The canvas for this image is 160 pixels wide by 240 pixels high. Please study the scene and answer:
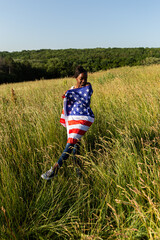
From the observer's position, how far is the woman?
1.95 m

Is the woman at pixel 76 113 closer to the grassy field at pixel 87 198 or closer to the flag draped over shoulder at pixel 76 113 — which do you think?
the flag draped over shoulder at pixel 76 113

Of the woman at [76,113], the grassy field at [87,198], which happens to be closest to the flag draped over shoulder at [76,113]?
the woman at [76,113]

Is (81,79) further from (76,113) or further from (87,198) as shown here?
(87,198)

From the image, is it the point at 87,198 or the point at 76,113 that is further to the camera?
the point at 76,113

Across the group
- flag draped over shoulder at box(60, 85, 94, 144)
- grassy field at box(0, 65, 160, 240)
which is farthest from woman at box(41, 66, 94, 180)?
grassy field at box(0, 65, 160, 240)

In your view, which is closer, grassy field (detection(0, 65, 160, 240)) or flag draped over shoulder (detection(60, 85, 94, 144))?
grassy field (detection(0, 65, 160, 240))

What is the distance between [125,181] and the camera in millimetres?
1621

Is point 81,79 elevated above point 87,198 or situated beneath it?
elevated above

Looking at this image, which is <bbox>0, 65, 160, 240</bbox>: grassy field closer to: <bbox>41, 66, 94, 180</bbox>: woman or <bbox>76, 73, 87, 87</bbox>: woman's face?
<bbox>41, 66, 94, 180</bbox>: woman

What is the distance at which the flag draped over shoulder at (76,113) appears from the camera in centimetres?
196

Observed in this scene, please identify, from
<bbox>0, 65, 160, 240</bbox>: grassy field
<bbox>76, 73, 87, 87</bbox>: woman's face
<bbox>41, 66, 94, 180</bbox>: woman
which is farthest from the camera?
<bbox>76, 73, 87, 87</bbox>: woman's face

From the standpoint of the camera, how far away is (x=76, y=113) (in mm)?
2014

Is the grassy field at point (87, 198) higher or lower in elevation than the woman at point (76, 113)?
lower

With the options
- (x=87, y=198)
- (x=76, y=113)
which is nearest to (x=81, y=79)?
(x=76, y=113)
